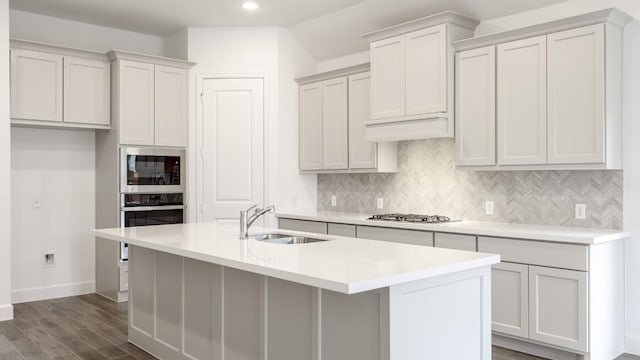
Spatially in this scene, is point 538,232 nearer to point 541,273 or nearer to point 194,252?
point 541,273

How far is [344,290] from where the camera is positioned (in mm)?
1940

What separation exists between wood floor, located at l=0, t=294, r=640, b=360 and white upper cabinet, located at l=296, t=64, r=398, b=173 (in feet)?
7.14

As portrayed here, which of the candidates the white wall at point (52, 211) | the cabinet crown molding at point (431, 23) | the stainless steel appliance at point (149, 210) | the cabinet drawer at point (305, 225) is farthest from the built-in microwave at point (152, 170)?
the cabinet crown molding at point (431, 23)

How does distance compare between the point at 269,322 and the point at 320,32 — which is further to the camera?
the point at 320,32

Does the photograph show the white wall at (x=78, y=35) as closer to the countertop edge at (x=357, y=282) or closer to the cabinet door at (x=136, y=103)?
the cabinet door at (x=136, y=103)

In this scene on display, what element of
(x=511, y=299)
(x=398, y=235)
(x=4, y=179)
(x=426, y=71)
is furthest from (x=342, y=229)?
(x=4, y=179)

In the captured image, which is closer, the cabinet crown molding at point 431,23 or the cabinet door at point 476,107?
the cabinet door at point 476,107

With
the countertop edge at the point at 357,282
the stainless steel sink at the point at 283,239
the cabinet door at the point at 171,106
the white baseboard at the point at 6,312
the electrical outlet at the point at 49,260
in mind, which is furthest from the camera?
the cabinet door at the point at 171,106

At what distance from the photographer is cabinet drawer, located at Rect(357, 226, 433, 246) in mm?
4352

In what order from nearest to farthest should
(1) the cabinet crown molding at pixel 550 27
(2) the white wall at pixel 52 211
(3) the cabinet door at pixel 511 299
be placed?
1. (1) the cabinet crown molding at pixel 550 27
2. (3) the cabinet door at pixel 511 299
3. (2) the white wall at pixel 52 211

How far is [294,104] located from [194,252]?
3615mm

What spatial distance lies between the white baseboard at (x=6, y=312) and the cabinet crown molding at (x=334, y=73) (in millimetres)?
3638

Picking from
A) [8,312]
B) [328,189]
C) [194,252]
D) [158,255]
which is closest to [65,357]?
[158,255]

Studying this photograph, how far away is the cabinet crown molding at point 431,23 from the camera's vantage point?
4.39 meters
